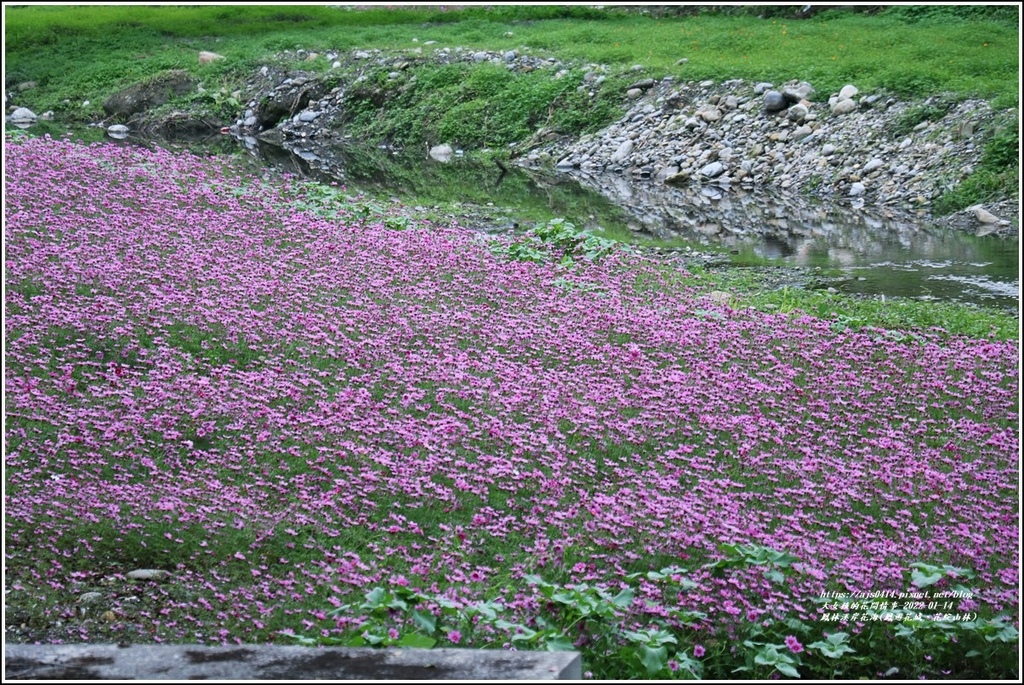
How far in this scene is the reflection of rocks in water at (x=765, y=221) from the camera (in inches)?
528

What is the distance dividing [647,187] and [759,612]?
49.6 feet

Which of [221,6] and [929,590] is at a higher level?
[221,6]

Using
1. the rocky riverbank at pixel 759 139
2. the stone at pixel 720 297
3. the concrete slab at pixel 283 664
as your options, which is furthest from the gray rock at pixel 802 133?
the concrete slab at pixel 283 664

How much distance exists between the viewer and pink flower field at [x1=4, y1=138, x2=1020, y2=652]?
4414 mm

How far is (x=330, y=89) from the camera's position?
25906 millimetres

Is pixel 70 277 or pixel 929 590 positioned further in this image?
pixel 70 277

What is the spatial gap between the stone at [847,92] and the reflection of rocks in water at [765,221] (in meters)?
2.89

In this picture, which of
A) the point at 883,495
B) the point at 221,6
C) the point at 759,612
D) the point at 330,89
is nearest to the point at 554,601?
the point at 759,612

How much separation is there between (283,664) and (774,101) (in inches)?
765

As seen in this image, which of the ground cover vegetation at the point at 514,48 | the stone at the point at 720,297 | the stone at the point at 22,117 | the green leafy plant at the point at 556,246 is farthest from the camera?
the ground cover vegetation at the point at 514,48

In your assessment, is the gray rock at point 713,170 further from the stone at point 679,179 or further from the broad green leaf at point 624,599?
the broad green leaf at point 624,599

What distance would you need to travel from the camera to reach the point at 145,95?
923 inches

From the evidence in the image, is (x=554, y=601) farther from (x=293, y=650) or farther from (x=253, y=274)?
(x=253, y=274)

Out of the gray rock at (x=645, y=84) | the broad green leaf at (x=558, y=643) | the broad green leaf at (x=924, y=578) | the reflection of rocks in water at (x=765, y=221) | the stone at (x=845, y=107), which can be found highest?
the gray rock at (x=645, y=84)
